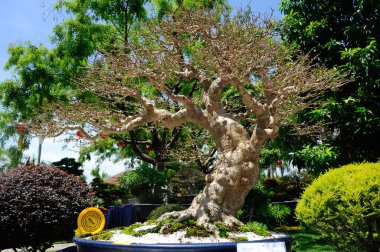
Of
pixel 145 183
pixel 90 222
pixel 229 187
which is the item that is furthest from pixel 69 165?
pixel 229 187

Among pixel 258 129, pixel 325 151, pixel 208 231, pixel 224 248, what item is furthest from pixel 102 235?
pixel 325 151

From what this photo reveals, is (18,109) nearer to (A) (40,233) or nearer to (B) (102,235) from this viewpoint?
(A) (40,233)

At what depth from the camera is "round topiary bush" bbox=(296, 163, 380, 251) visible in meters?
4.20

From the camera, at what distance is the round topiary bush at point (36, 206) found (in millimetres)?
7012

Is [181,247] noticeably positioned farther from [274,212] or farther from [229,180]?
[274,212]

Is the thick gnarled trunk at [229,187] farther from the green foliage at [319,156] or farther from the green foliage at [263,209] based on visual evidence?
the green foliage at [263,209]

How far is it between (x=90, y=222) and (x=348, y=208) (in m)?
3.50

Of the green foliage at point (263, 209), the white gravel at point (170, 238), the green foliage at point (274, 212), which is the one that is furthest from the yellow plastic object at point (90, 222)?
the green foliage at point (274, 212)

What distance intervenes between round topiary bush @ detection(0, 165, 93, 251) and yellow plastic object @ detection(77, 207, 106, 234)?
2070 mm

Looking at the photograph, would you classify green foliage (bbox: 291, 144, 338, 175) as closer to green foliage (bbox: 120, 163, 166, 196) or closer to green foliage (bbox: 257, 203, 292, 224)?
green foliage (bbox: 257, 203, 292, 224)

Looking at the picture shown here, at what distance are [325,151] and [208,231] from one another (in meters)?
3.76

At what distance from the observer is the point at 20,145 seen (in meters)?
18.0

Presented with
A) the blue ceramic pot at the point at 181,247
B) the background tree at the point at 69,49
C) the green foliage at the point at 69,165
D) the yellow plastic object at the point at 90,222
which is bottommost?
the blue ceramic pot at the point at 181,247

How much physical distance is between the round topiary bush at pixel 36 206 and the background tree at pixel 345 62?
4.89 metres
